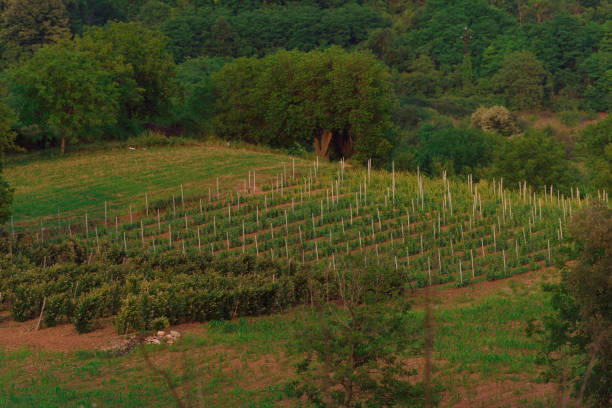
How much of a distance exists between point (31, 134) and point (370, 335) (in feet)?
131

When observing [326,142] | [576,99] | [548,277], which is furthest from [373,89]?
[576,99]

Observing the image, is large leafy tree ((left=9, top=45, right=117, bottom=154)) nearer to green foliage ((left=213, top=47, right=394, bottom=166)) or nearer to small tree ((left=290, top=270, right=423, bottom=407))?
green foliage ((left=213, top=47, right=394, bottom=166))

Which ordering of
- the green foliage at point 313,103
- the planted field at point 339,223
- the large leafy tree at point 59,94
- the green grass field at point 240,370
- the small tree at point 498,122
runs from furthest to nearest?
1. the small tree at point 498,122
2. the green foliage at point 313,103
3. the large leafy tree at point 59,94
4. the planted field at point 339,223
5. the green grass field at point 240,370

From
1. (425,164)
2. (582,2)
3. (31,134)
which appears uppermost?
(582,2)

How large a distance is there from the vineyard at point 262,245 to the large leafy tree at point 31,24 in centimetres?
6019

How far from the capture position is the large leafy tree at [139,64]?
2048 inches

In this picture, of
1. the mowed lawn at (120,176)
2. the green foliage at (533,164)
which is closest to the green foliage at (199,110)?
the mowed lawn at (120,176)

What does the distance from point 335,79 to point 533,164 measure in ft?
44.1

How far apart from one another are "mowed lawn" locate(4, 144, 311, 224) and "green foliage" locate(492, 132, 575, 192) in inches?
524

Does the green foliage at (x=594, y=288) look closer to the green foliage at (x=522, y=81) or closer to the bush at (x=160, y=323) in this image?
the bush at (x=160, y=323)

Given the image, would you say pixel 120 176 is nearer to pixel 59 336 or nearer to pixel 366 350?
pixel 59 336

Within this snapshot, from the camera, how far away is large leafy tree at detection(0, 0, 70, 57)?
86062 millimetres

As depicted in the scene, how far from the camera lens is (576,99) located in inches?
3772

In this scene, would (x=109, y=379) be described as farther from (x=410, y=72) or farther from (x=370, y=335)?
(x=410, y=72)
